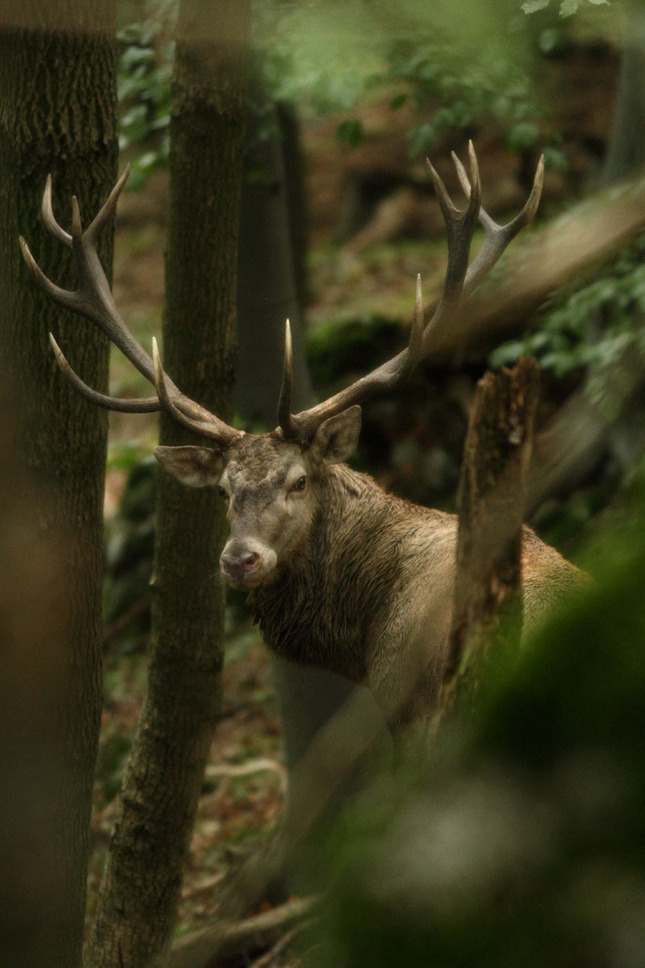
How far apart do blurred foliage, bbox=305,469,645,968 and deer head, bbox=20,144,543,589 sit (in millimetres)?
3801

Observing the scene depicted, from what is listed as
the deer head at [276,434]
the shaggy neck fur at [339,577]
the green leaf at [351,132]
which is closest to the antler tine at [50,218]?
the deer head at [276,434]

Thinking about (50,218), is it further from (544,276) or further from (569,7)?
(544,276)

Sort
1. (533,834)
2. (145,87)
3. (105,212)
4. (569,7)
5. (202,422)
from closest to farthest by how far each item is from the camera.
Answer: (533,834) < (569,7) < (105,212) < (202,422) < (145,87)

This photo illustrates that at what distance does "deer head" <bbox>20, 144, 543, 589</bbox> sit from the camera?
4.96 meters

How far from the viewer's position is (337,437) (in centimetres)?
553

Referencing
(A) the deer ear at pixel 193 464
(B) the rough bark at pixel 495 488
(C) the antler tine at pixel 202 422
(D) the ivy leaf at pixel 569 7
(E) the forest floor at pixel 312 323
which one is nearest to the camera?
(B) the rough bark at pixel 495 488

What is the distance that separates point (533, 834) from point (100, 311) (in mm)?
4154

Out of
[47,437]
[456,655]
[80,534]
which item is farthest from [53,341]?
[456,655]

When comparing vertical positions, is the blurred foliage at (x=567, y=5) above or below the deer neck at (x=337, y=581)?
above

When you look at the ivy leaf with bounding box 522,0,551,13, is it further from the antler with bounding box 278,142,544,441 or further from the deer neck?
the deer neck

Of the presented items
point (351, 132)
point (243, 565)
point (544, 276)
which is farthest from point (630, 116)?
point (544, 276)

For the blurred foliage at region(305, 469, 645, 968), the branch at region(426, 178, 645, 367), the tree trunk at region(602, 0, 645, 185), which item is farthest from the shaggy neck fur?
the blurred foliage at region(305, 469, 645, 968)

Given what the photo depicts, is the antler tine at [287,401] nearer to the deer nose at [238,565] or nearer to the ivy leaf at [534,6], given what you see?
the deer nose at [238,565]

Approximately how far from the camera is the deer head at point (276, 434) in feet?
16.3
